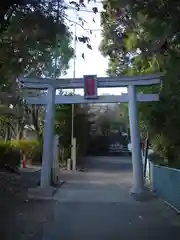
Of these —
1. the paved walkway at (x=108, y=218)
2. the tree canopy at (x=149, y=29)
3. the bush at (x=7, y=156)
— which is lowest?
the paved walkway at (x=108, y=218)

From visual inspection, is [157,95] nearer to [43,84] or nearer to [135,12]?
[43,84]

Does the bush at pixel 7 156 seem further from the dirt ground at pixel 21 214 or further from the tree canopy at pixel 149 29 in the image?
the tree canopy at pixel 149 29

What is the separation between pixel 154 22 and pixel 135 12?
1.23 ft

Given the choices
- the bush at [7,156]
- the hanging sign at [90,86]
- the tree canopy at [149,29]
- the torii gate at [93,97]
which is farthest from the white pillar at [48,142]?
the tree canopy at [149,29]

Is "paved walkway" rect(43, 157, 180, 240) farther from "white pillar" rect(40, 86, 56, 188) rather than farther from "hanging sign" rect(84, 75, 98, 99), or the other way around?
"hanging sign" rect(84, 75, 98, 99)

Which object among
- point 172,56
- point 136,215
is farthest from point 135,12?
point 136,215

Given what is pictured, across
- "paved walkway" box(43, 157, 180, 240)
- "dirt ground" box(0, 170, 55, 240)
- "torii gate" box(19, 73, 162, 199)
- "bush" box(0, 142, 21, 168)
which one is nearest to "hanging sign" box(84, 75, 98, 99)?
"torii gate" box(19, 73, 162, 199)

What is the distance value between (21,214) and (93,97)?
26.7 ft

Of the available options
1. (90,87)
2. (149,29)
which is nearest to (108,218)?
(149,29)

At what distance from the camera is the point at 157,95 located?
19266mm

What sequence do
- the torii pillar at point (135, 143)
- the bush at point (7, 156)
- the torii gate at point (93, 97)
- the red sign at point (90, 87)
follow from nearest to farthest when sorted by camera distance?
the torii pillar at point (135, 143)
the torii gate at point (93, 97)
the red sign at point (90, 87)
the bush at point (7, 156)

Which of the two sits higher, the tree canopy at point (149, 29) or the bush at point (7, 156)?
the tree canopy at point (149, 29)

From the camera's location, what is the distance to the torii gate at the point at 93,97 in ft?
61.7

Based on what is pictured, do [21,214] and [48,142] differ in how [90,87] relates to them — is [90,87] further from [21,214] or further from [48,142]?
[21,214]
